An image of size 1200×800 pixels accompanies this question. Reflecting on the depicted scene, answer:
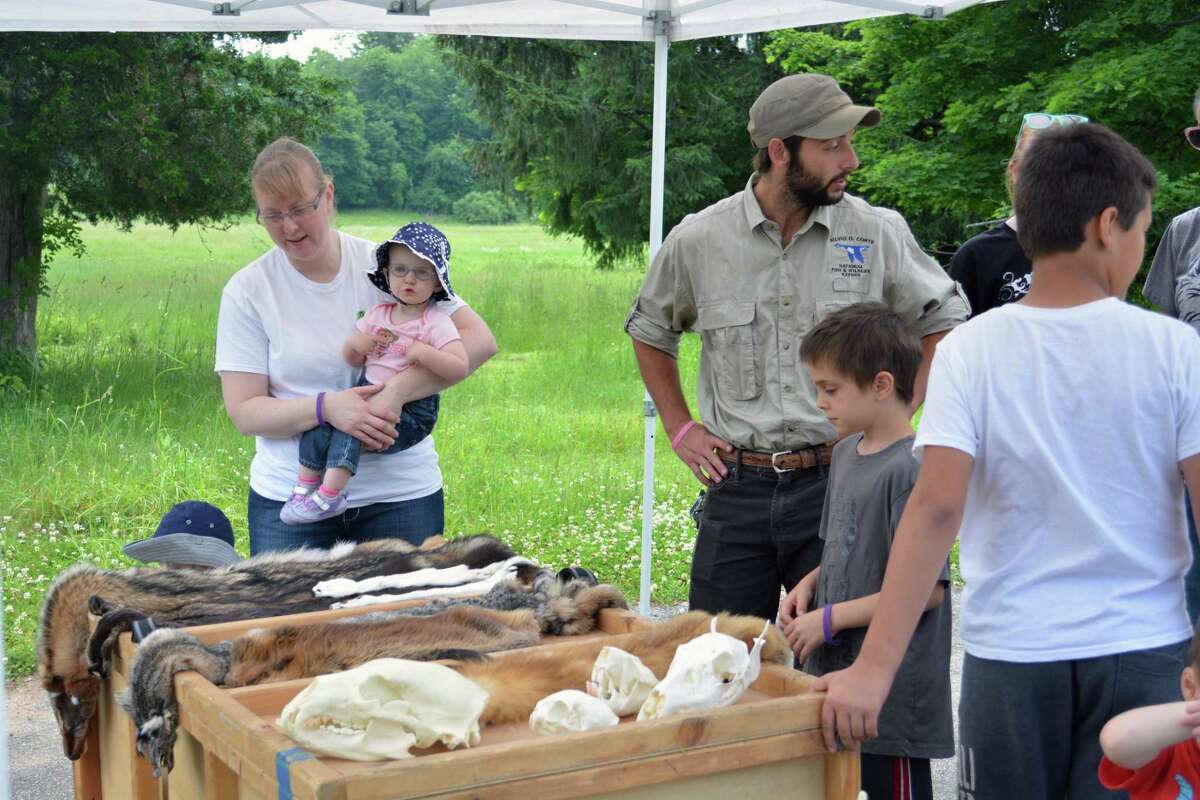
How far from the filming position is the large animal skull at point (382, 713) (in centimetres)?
177

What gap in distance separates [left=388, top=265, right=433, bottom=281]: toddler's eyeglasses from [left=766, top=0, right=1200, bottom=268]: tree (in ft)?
32.5

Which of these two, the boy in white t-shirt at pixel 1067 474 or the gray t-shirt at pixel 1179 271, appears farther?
the gray t-shirt at pixel 1179 271

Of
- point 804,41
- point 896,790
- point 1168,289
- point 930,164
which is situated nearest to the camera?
point 896,790

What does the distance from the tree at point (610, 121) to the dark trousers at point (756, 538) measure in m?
14.4

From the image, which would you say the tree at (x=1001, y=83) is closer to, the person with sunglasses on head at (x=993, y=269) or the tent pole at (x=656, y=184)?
the tent pole at (x=656, y=184)

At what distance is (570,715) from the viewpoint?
75.1 inches

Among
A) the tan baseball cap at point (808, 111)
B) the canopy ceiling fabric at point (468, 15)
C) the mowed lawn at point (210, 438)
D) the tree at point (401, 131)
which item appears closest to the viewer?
the tan baseball cap at point (808, 111)

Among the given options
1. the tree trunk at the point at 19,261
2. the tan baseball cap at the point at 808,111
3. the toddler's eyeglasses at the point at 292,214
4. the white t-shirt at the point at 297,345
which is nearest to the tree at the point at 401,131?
the tree trunk at the point at 19,261

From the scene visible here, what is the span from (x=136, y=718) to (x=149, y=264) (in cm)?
1654

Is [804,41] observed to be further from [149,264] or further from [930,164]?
[149,264]

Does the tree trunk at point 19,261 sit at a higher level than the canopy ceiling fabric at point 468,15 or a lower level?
lower

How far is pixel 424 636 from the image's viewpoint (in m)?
2.33

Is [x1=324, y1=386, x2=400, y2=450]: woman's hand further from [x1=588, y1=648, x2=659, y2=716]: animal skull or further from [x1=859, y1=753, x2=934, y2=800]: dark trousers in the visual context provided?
[x1=859, y1=753, x2=934, y2=800]: dark trousers

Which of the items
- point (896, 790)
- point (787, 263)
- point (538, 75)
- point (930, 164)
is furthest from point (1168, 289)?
point (538, 75)
